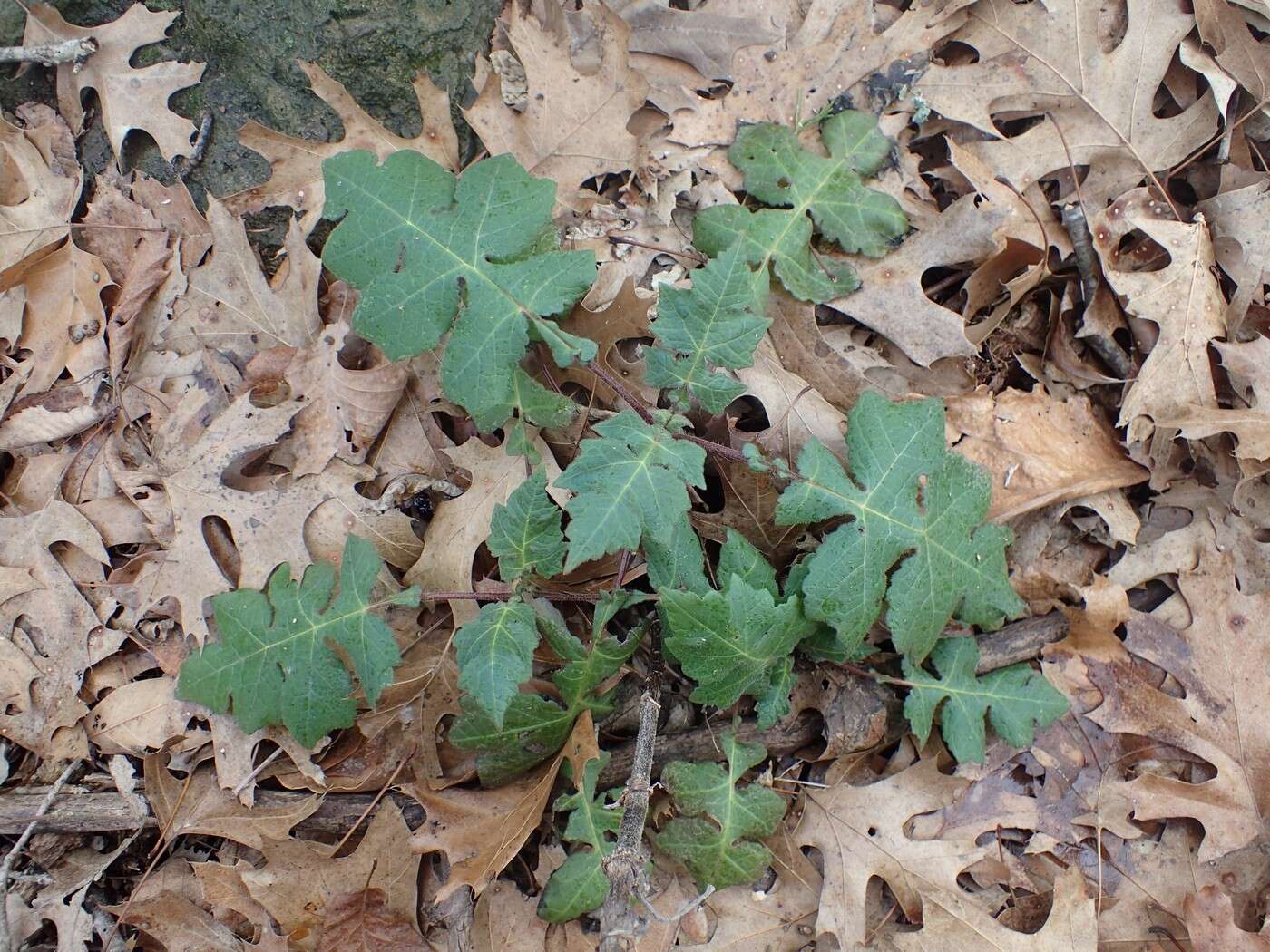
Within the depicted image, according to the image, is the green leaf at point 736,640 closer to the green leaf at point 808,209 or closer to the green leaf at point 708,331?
the green leaf at point 708,331

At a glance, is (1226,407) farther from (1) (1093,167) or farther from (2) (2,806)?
(2) (2,806)

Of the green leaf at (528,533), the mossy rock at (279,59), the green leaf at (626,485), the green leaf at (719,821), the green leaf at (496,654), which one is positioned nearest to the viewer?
the green leaf at (626,485)

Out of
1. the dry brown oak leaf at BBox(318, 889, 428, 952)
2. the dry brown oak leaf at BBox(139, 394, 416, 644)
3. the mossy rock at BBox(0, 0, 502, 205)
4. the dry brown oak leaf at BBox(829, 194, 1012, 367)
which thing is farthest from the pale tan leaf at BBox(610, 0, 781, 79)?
the dry brown oak leaf at BBox(318, 889, 428, 952)

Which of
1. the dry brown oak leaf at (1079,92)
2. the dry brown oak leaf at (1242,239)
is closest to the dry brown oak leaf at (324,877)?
the dry brown oak leaf at (1079,92)

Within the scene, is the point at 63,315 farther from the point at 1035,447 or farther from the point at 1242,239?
the point at 1242,239

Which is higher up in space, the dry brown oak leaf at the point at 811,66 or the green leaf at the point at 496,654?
the dry brown oak leaf at the point at 811,66

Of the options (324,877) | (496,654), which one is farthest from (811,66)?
(324,877)
